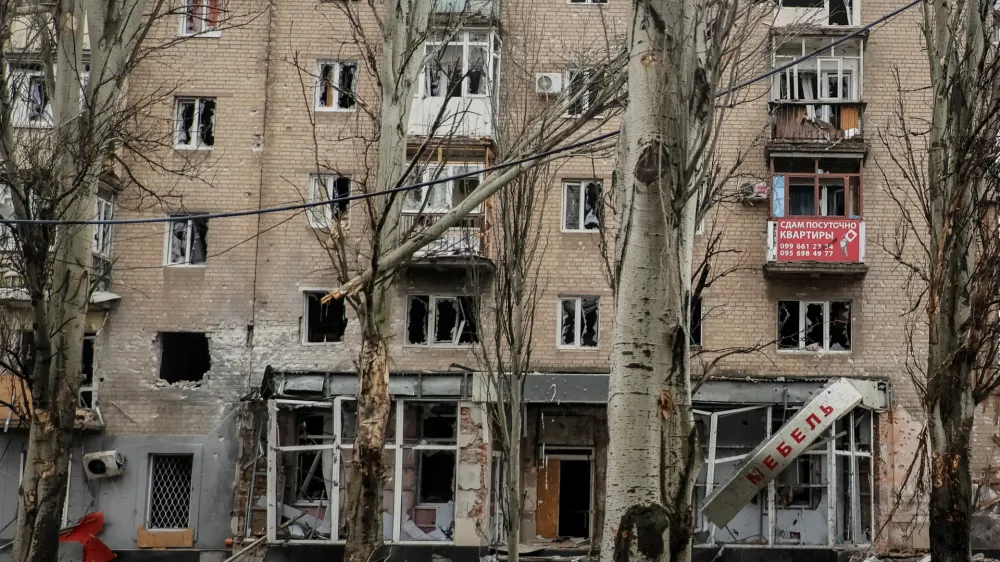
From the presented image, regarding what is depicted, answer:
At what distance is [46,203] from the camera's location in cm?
1295

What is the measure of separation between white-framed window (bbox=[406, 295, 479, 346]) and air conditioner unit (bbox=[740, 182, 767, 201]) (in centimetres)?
580

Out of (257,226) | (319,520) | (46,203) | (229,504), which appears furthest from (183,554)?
(46,203)

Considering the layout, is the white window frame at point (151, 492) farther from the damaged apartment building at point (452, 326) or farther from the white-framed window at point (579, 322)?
the white-framed window at point (579, 322)

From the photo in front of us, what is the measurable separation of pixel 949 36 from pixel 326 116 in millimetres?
12960

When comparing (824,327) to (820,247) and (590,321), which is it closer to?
(820,247)

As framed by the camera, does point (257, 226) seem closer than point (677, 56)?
No

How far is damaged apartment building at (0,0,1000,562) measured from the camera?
70.6ft

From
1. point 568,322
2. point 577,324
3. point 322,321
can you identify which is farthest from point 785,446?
point 322,321

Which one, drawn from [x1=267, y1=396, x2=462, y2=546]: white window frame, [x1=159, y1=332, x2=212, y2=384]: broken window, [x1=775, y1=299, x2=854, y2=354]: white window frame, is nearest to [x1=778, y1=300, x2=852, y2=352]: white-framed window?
[x1=775, y1=299, x2=854, y2=354]: white window frame

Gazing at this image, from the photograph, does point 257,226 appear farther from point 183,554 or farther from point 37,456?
point 37,456

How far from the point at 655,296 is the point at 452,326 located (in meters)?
16.3

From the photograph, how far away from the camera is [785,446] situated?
19391 millimetres

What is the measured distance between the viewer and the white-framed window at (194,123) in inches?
917

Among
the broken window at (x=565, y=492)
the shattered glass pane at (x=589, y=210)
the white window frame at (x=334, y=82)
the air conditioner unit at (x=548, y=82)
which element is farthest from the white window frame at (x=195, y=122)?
the broken window at (x=565, y=492)
